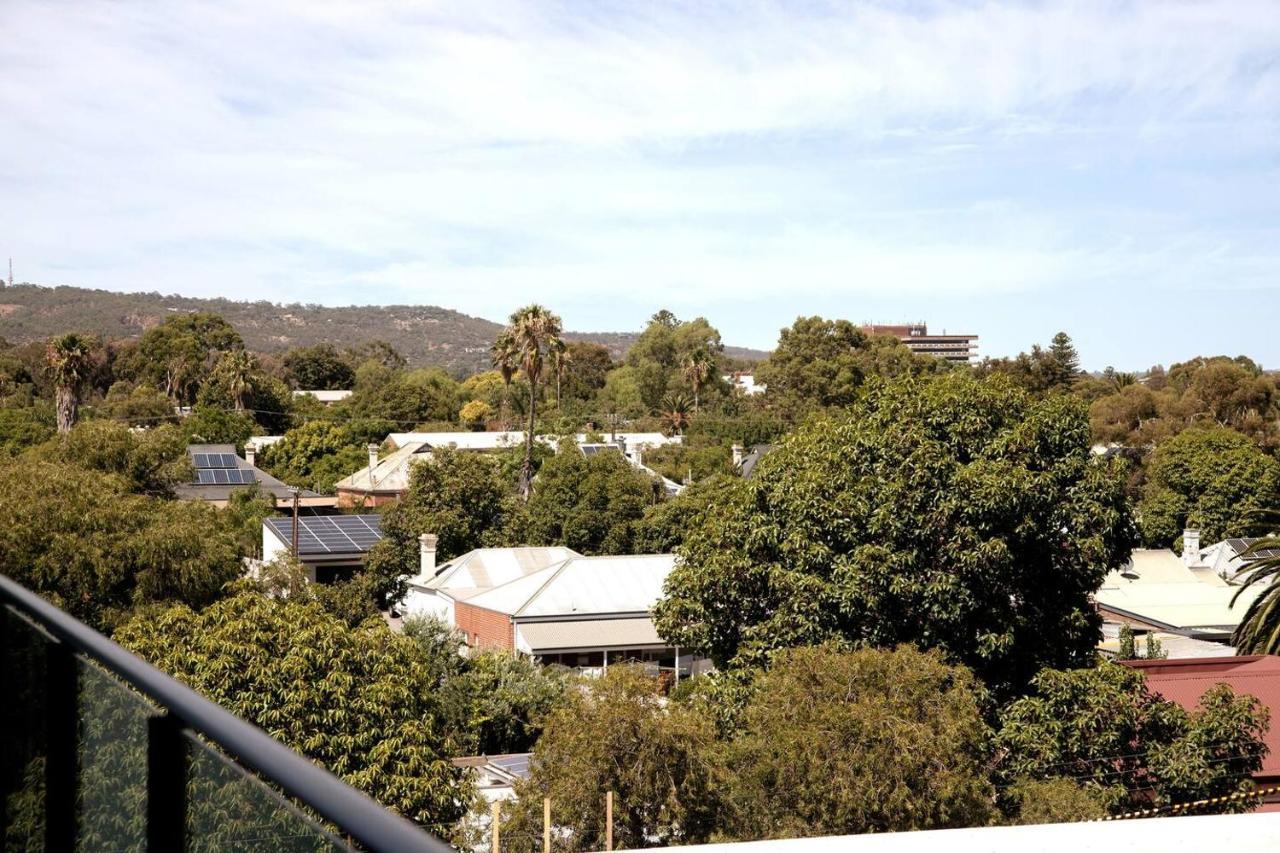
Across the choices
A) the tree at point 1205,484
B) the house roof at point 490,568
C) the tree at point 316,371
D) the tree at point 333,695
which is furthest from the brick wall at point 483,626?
the tree at point 316,371

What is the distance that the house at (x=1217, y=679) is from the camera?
23234mm

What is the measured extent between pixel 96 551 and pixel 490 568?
1554cm

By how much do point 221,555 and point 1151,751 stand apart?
61.6ft

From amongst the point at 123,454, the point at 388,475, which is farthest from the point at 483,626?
the point at 388,475

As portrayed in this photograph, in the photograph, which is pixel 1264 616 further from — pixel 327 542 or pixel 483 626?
pixel 327 542

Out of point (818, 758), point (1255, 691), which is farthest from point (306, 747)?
point (1255, 691)

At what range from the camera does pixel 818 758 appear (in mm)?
16906

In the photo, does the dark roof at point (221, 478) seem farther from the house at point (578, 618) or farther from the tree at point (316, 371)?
the tree at point (316, 371)

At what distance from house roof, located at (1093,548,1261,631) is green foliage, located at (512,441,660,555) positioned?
16805 millimetres

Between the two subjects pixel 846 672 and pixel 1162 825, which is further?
pixel 846 672

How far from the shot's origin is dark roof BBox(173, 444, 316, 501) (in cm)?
5879

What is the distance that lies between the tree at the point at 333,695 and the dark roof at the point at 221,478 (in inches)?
1623

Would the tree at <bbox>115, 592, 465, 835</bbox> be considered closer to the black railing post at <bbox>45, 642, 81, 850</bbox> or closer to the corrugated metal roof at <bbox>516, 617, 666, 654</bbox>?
the black railing post at <bbox>45, 642, 81, 850</bbox>

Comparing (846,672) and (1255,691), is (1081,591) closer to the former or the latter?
(1255,691)
